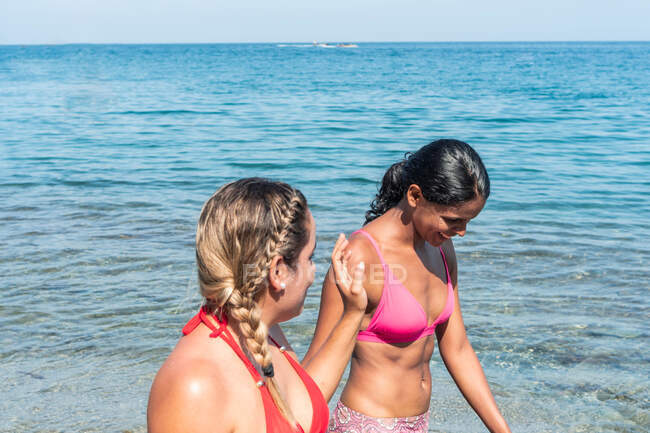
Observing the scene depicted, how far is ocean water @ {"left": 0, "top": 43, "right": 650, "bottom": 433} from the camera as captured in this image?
5145 mm

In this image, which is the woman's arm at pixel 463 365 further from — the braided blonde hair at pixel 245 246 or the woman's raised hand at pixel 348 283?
the braided blonde hair at pixel 245 246

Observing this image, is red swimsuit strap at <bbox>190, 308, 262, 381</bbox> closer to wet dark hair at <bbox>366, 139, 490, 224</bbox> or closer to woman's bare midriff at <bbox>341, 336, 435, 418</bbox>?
woman's bare midriff at <bbox>341, 336, 435, 418</bbox>

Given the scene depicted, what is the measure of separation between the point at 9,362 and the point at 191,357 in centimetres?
435

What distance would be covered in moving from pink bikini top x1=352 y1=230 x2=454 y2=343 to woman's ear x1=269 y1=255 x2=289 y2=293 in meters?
0.98

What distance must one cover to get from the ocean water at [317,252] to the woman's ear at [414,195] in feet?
6.24

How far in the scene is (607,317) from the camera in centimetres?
651

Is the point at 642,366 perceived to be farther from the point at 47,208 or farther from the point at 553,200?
the point at 47,208

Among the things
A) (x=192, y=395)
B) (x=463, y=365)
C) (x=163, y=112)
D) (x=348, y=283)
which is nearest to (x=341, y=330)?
(x=348, y=283)

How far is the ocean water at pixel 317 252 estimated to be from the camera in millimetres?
5145

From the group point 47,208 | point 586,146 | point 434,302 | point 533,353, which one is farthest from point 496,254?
point 586,146

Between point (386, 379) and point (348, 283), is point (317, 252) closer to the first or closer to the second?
point (386, 379)

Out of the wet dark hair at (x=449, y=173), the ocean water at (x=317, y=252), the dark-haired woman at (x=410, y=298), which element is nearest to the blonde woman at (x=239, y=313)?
the dark-haired woman at (x=410, y=298)

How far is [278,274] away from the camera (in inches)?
77.7

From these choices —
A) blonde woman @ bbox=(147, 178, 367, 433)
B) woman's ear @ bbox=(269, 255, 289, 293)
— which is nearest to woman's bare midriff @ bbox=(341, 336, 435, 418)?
blonde woman @ bbox=(147, 178, 367, 433)
